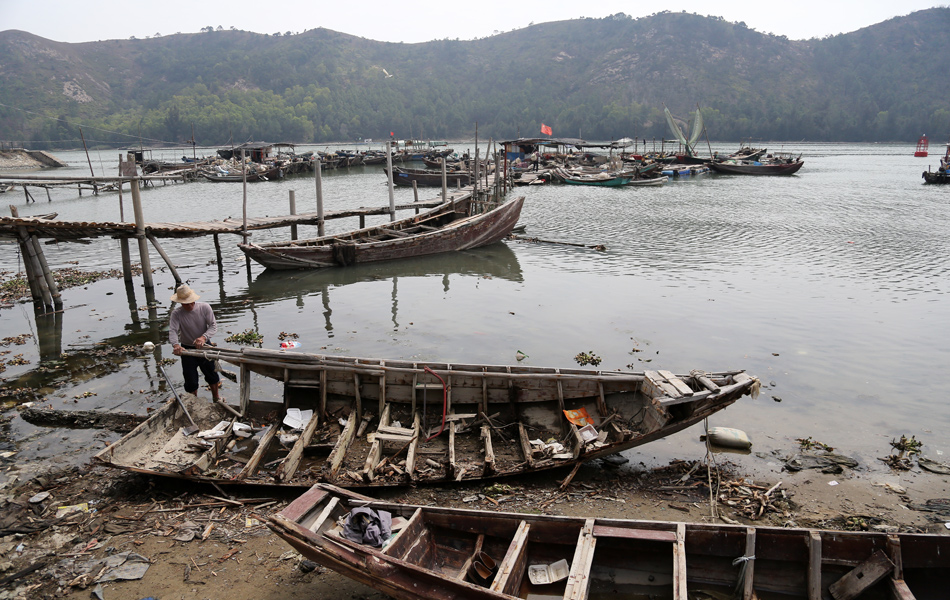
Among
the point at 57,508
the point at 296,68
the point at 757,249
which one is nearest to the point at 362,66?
the point at 296,68

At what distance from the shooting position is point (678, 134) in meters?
55.6

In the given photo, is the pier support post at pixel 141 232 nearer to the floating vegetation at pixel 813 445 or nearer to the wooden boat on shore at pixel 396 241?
the wooden boat on shore at pixel 396 241

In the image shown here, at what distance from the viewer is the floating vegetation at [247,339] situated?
10874 millimetres

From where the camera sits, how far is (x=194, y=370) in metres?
7.61

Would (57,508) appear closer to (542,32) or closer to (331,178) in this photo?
(331,178)

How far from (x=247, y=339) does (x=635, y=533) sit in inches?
344

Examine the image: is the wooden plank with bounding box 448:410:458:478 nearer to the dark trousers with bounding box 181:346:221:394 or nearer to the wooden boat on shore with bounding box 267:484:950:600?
the wooden boat on shore with bounding box 267:484:950:600

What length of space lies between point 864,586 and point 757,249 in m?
17.0

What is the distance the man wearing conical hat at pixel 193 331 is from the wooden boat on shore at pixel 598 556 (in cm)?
359

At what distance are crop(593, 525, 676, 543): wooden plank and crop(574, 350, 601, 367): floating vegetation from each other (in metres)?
5.28

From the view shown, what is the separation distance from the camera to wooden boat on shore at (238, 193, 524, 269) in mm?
15672

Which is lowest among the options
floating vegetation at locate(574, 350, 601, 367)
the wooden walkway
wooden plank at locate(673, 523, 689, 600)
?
floating vegetation at locate(574, 350, 601, 367)

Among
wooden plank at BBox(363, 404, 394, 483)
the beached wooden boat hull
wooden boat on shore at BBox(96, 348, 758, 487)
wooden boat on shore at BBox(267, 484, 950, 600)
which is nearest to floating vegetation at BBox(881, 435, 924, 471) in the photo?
wooden boat on shore at BBox(96, 348, 758, 487)

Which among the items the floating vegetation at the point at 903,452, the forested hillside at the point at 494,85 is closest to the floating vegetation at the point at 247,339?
the floating vegetation at the point at 903,452
